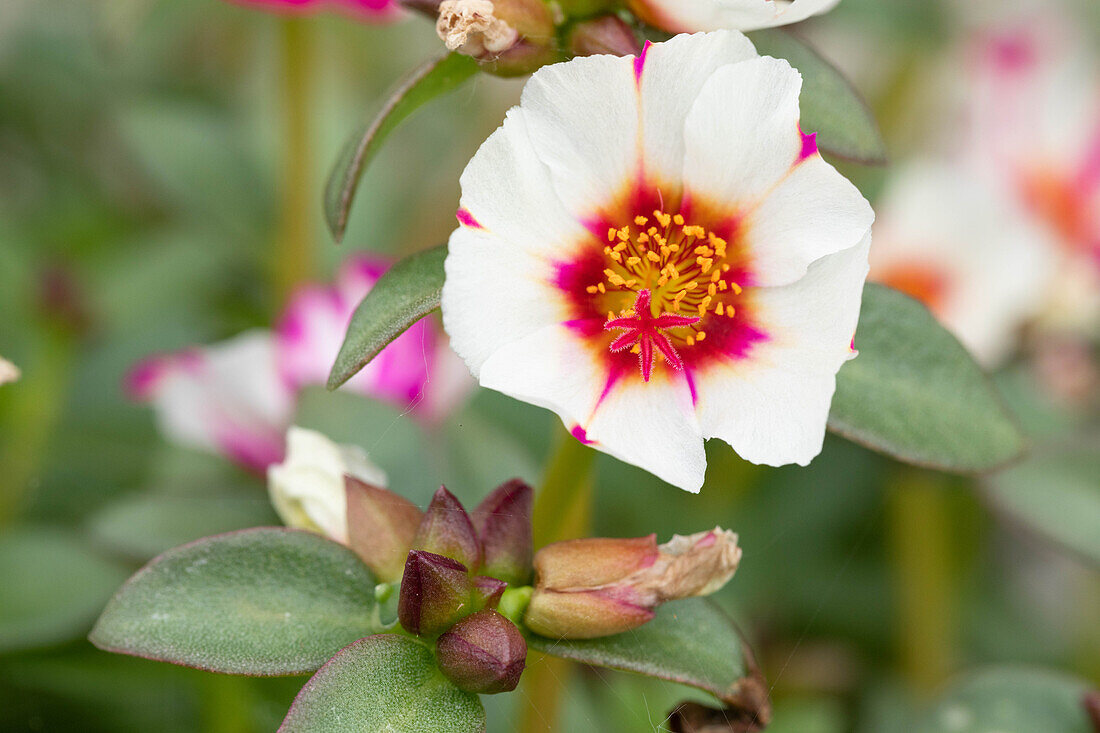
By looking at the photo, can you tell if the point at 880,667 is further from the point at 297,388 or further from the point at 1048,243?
the point at 297,388

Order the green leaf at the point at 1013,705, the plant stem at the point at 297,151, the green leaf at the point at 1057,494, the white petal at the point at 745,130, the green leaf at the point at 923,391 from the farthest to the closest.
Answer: the plant stem at the point at 297,151, the green leaf at the point at 1057,494, the green leaf at the point at 1013,705, the green leaf at the point at 923,391, the white petal at the point at 745,130

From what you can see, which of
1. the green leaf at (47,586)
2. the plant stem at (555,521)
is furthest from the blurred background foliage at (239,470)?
the plant stem at (555,521)

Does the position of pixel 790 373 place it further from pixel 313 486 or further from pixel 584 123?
pixel 313 486

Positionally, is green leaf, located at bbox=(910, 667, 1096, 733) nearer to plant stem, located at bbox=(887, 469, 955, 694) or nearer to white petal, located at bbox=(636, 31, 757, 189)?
plant stem, located at bbox=(887, 469, 955, 694)

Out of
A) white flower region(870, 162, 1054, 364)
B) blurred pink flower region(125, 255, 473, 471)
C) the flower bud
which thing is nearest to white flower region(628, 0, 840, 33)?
the flower bud

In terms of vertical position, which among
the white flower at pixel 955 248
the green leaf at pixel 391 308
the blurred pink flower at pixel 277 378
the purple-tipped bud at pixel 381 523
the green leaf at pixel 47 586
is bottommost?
the white flower at pixel 955 248

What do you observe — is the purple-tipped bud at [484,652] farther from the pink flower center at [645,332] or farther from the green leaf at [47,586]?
the green leaf at [47,586]

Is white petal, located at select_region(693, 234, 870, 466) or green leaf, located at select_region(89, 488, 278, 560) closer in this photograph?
white petal, located at select_region(693, 234, 870, 466)

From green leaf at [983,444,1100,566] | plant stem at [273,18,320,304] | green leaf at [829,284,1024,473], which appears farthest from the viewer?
plant stem at [273,18,320,304]

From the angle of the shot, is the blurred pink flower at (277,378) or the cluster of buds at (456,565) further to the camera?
the blurred pink flower at (277,378)
